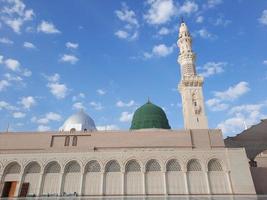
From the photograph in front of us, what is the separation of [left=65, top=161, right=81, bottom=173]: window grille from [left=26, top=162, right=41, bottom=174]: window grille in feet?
8.54

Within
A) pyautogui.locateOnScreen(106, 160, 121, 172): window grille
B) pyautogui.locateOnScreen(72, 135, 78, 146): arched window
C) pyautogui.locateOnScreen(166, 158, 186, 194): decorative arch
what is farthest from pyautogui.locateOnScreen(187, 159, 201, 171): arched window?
pyautogui.locateOnScreen(72, 135, 78, 146): arched window

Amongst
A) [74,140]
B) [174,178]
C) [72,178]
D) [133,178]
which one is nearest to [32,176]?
[72,178]

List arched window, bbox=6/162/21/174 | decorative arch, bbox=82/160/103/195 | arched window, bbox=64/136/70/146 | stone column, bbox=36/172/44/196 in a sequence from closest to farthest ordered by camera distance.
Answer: stone column, bbox=36/172/44/196
decorative arch, bbox=82/160/103/195
arched window, bbox=6/162/21/174
arched window, bbox=64/136/70/146

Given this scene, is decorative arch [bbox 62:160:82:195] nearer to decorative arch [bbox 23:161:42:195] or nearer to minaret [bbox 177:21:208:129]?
decorative arch [bbox 23:161:42:195]

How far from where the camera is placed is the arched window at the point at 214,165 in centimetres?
2336

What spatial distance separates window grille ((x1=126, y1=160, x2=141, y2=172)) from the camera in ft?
76.7

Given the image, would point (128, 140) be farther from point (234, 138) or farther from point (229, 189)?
point (234, 138)

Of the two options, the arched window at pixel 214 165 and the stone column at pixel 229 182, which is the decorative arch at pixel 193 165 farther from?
the stone column at pixel 229 182

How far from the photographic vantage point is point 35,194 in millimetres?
22109

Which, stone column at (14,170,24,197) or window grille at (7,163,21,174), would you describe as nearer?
stone column at (14,170,24,197)

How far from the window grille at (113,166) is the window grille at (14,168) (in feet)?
26.7

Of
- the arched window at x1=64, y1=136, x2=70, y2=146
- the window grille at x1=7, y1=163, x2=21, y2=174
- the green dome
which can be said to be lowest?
the window grille at x1=7, y1=163, x2=21, y2=174

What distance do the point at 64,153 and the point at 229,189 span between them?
1522 cm

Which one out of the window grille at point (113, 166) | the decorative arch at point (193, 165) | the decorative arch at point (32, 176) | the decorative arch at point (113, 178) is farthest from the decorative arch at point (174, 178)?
the decorative arch at point (32, 176)
